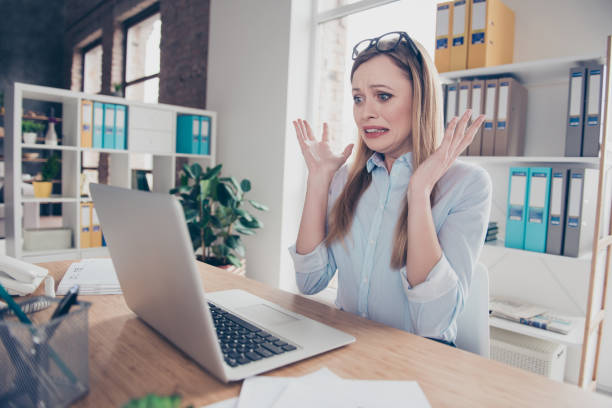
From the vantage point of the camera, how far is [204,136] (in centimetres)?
329

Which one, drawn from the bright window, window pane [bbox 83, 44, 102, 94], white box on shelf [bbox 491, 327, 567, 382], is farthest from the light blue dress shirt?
window pane [bbox 83, 44, 102, 94]

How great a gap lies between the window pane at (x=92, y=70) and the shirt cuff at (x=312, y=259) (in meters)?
6.07

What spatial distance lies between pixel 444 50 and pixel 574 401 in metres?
1.86

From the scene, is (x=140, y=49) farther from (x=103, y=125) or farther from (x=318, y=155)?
(x=318, y=155)

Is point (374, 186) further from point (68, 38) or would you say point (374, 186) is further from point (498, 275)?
point (68, 38)


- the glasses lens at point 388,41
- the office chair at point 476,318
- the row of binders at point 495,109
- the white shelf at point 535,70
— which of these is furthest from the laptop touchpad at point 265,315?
the white shelf at point 535,70

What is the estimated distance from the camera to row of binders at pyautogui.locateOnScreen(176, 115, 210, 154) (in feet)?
10.4

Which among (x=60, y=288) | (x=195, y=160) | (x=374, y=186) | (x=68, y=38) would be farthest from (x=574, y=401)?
(x=68, y=38)

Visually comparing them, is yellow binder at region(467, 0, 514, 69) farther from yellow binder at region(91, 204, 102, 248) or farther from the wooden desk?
yellow binder at region(91, 204, 102, 248)

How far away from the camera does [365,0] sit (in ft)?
8.96

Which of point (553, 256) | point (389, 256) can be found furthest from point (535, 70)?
point (389, 256)

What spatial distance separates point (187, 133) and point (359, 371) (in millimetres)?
2826

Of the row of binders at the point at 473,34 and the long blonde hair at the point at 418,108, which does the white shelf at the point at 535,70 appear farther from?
the long blonde hair at the point at 418,108

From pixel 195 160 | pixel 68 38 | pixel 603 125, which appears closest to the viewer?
pixel 603 125
